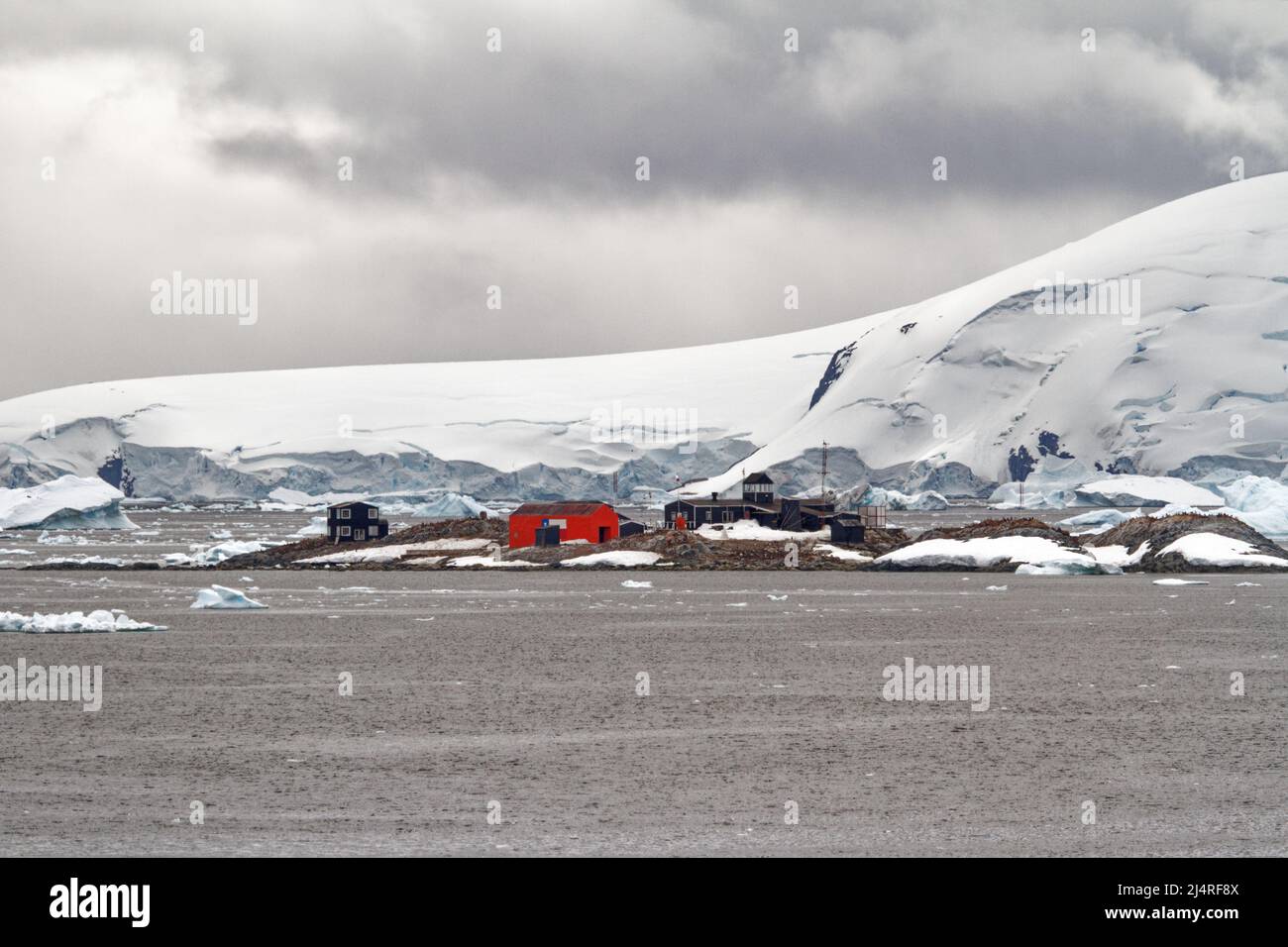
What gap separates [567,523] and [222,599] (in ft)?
92.9

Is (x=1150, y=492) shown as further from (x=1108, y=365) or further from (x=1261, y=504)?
(x=1261, y=504)

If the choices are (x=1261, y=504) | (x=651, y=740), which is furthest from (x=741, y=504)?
(x=651, y=740)

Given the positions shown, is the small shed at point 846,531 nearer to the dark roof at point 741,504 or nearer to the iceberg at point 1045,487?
the dark roof at point 741,504

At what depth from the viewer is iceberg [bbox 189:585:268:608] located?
1667 inches

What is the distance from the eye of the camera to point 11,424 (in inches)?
6196

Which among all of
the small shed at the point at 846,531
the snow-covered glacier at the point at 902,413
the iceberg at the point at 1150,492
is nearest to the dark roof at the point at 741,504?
the small shed at the point at 846,531

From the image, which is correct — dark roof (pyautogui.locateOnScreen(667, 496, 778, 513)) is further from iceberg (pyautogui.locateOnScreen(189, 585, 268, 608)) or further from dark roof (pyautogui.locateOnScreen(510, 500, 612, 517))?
iceberg (pyautogui.locateOnScreen(189, 585, 268, 608))

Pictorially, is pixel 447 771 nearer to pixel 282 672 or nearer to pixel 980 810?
pixel 980 810

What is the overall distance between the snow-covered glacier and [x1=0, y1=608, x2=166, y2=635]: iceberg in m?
94.4

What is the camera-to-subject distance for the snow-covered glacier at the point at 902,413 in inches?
5221

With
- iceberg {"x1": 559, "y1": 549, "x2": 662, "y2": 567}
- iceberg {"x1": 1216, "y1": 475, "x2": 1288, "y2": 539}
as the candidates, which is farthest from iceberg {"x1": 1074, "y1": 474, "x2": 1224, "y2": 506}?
iceberg {"x1": 559, "y1": 549, "x2": 662, "y2": 567}

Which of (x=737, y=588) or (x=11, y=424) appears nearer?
(x=737, y=588)
